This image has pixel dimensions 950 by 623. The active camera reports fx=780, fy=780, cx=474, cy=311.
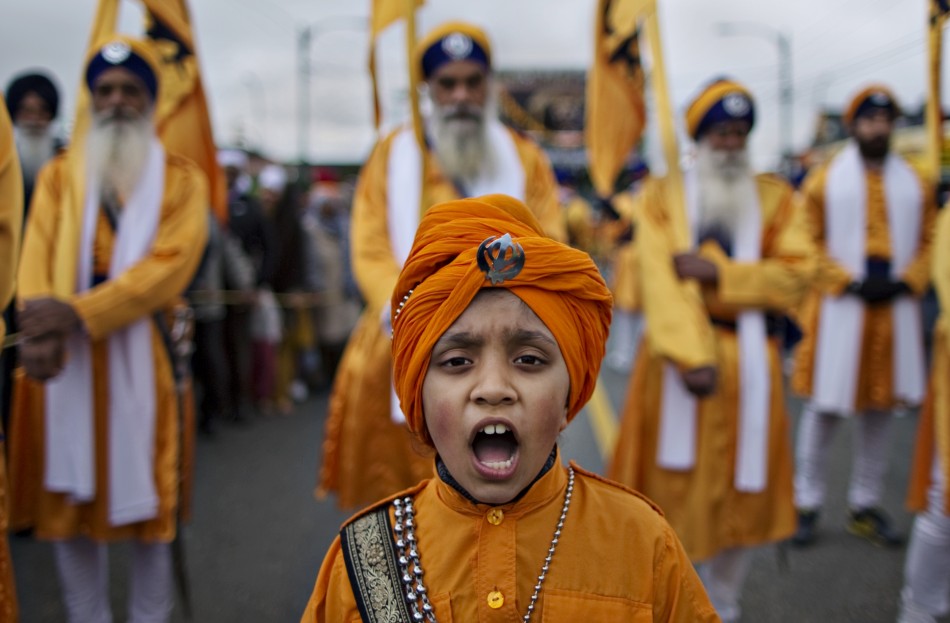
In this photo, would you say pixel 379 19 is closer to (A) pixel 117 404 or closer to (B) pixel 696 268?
(B) pixel 696 268

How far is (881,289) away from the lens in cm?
416

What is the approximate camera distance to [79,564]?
2.91 m

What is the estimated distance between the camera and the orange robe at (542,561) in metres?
1.45

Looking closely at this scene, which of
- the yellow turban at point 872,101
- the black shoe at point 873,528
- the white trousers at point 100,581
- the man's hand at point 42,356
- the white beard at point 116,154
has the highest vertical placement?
the yellow turban at point 872,101

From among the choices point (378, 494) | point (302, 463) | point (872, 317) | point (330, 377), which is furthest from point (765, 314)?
point (330, 377)

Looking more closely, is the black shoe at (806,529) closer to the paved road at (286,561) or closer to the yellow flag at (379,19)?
the paved road at (286,561)

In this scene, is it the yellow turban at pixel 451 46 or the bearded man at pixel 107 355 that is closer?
the bearded man at pixel 107 355

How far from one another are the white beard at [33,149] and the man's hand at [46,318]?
1092 mm

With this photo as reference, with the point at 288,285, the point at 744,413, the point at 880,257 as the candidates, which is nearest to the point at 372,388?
the point at 744,413

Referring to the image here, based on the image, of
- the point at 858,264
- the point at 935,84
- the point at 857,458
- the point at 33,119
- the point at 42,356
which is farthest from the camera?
the point at 857,458

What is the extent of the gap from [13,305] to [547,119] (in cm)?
4876

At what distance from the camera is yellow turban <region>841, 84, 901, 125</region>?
13.8 ft

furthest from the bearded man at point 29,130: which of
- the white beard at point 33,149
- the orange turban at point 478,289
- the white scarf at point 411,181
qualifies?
the orange turban at point 478,289

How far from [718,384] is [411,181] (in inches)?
57.9
